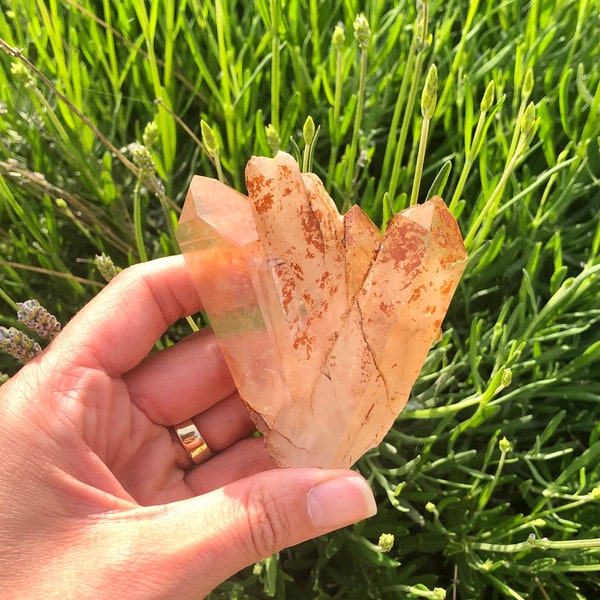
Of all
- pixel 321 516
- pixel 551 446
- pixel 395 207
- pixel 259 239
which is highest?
pixel 259 239

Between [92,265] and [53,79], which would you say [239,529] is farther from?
[53,79]

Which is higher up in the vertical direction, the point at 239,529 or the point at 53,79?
the point at 53,79

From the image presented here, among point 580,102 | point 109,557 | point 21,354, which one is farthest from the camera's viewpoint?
point 580,102

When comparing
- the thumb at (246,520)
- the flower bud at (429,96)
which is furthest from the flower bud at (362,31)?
the thumb at (246,520)

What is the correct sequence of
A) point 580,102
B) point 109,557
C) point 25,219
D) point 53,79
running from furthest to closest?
1. point 53,79
2. point 580,102
3. point 25,219
4. point 109,557

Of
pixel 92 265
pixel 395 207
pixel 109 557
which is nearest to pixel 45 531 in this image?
pixel 109 557

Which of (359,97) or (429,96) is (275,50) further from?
(429,96)

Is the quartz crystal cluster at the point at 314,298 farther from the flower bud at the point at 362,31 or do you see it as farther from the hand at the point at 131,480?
the flower bud at the point at 362,31
